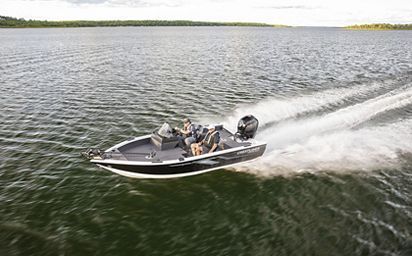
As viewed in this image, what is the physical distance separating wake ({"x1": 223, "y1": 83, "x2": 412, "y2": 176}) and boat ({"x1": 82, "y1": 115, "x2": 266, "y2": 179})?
1044mm

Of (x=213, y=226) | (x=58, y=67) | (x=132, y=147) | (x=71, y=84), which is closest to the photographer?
(x=213, y=226)

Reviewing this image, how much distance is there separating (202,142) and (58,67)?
32.1m

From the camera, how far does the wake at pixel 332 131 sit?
15.2 metres

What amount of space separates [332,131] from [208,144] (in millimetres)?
8877

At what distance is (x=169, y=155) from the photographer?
46.6 ft

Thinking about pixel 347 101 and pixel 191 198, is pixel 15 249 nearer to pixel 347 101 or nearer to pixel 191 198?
pixel 191 198

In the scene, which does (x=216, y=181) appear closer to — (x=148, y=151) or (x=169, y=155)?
(x=169, y=155)

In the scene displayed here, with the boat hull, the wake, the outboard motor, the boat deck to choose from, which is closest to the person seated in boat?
the boat deck

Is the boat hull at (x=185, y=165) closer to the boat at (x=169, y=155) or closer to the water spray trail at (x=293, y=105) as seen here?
the boat at (x=169, y=155)

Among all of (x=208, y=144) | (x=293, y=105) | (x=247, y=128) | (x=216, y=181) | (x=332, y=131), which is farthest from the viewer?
(x=293, y=105)

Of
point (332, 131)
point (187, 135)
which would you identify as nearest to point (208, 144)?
point (187, 135)

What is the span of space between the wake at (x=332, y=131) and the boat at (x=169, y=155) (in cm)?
104

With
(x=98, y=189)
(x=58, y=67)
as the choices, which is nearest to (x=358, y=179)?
(x=98, y=189)

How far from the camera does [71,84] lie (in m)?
30.4
